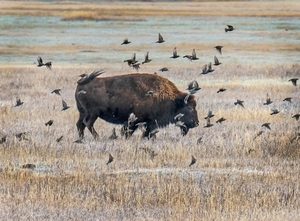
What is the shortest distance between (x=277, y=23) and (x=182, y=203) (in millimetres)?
53908

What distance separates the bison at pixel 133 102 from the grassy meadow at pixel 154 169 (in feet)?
1.06

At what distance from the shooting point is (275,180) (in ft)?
44.2

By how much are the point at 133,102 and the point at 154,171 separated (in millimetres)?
3198

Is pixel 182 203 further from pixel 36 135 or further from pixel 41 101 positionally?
pixel 41 101

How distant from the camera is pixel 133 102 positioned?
17.2 m

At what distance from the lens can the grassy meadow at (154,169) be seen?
37.9ft

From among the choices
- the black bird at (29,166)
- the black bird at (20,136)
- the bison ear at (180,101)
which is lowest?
the black bird at (20,136)

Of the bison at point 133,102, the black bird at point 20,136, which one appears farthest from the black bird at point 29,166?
the bison at point 133,102

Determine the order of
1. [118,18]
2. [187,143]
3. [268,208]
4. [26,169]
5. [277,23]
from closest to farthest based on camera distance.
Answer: [268,208]
[26,169]
[187,143]
[277,23]
[118,18]

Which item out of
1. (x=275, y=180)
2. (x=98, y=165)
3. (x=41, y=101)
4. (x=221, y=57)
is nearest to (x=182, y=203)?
(x=275, y=180)

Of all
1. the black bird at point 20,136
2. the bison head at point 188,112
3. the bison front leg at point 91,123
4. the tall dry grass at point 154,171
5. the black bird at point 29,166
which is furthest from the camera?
the bison head at point 188,112

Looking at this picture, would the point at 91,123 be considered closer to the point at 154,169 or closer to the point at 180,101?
the point at 180,101

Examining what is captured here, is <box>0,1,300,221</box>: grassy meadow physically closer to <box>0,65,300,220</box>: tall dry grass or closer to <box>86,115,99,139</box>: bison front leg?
<box>0,65,300,220</box>: tall dry grass

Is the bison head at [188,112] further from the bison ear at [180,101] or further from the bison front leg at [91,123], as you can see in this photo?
the bison front leg at [91,123]
